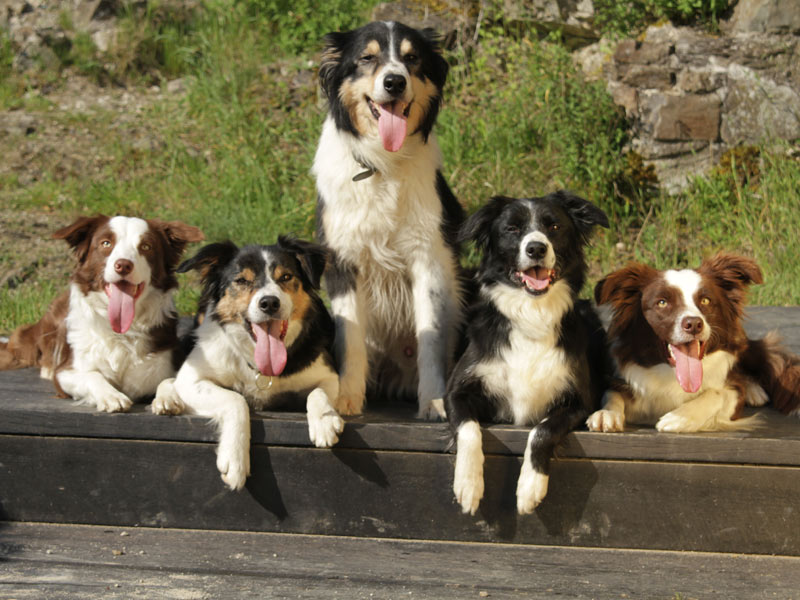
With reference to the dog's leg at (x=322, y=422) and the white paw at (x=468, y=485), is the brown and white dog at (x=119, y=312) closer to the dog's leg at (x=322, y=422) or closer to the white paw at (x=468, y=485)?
the dog's leg at (x=322, y=422)

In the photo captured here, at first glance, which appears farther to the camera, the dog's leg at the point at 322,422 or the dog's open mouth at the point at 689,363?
the dog's open mouth at the point at 689,363

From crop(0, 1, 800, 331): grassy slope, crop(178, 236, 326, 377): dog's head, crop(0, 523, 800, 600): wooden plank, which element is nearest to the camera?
crop(0, 523, 800, 600): wooden plank

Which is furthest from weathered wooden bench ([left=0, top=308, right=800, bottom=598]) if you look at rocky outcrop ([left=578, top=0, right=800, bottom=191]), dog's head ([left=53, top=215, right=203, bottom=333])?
rocky outcrop ([left=578, top=0, right=800, bottom=191])

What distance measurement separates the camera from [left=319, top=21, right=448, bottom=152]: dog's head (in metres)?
3.64

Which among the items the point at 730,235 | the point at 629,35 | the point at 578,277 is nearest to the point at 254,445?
the point at 578,277

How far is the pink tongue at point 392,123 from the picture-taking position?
3.68 meters

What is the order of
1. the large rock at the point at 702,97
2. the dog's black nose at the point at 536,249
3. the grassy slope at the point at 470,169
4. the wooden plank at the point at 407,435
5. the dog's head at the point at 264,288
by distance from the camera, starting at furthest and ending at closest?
the large rock at the point at 702,97, the grassy slope at the point at 470,169, the dog's head at the point at 264,288, the dog's black nose at the point at 536,249, the wooden plank at the point at 407,435

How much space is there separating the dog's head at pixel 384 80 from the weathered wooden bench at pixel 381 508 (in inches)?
54.1

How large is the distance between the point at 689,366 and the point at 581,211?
77 centimetres

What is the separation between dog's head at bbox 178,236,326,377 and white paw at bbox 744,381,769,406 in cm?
208

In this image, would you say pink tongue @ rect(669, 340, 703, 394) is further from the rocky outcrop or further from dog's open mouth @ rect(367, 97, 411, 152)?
the rocky outcrop

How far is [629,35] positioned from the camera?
782 centimetres

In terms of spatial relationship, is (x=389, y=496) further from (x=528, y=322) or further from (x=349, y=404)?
(x=528, y=322)

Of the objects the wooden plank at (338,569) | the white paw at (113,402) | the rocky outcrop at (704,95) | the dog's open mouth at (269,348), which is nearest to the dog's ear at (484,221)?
the dog's open mouth at (269,348)
